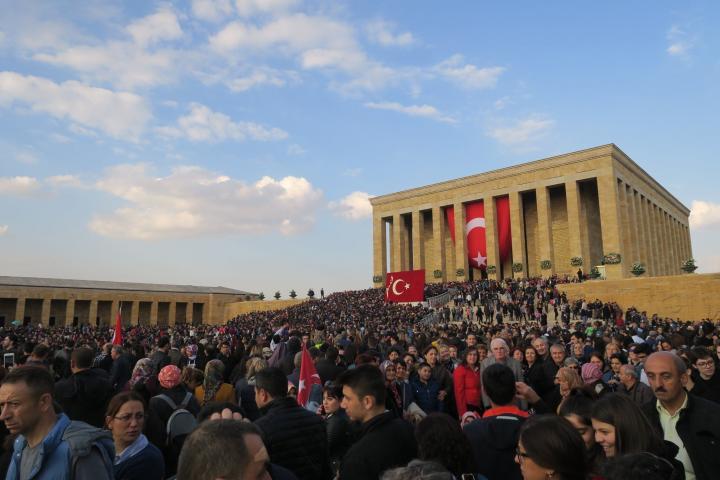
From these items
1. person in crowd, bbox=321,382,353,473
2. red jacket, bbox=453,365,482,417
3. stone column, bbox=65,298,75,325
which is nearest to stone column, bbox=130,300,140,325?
stone column, bbox=65,298,75,325

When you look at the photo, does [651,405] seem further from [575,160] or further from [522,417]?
[575,160]

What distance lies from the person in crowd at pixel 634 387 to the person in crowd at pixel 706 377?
0.56 meters

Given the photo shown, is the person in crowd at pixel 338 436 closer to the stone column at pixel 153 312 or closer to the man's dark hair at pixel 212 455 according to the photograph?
the man's dark hair at pixel 212 455

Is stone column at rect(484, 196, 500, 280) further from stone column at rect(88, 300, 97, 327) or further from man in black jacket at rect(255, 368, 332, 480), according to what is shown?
stone column at rect(88, 300, 97, 327)

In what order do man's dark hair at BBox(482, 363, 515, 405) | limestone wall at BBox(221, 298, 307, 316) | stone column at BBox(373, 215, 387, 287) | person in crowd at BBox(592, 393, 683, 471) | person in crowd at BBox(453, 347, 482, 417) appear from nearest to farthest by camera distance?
person in crowd at BBox(592, 393, 683, 471) < man's dark hair at BBox(482, 363, 515, 405) < person in crowd at BBox(453, 347, 482, 417) < limestone wall at BBox(221, 298, 307, 316) < stone column at BBox(373, 215, 387, 287)

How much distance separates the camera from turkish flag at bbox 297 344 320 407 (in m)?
6.00

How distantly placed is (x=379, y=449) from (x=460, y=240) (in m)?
42.7

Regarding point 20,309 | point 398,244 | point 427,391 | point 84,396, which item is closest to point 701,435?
point 427,391

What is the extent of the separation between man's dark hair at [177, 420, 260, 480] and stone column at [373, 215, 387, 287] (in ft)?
154

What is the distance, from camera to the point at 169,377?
14.9ft

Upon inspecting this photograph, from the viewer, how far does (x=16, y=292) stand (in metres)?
48.1

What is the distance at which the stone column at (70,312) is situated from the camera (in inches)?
1994

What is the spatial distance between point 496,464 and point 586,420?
2.17 feet

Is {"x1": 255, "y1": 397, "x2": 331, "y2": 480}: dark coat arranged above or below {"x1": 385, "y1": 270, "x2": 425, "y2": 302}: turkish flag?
below
